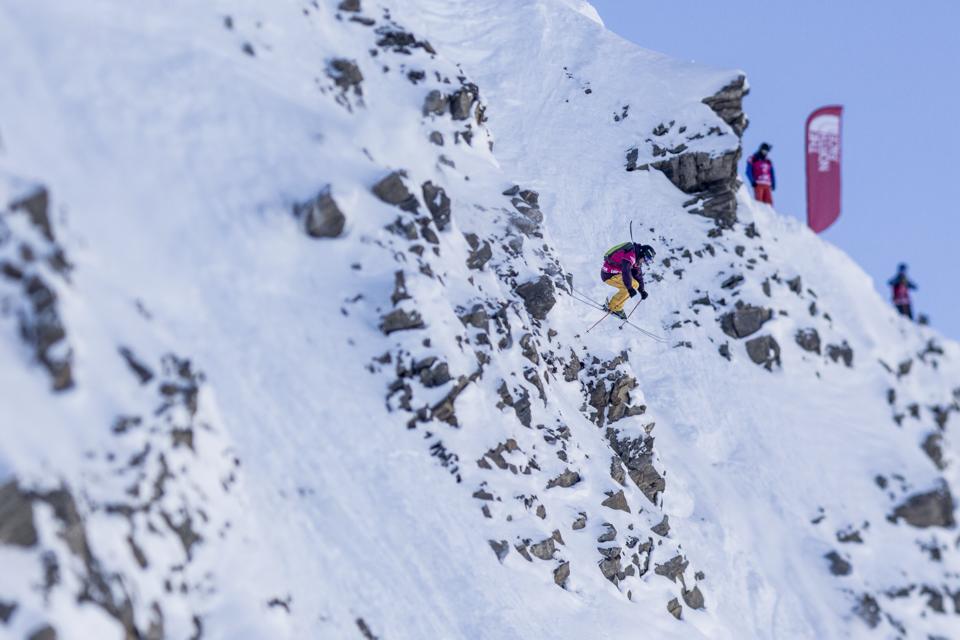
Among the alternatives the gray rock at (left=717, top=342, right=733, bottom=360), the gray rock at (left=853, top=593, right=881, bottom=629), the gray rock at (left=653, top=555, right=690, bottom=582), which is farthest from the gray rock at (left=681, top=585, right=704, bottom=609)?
the gray rock at (left=717, top=342, right=733, bottom=360)

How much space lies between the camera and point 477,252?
17375 mm

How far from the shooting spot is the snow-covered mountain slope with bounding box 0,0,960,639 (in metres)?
10.2

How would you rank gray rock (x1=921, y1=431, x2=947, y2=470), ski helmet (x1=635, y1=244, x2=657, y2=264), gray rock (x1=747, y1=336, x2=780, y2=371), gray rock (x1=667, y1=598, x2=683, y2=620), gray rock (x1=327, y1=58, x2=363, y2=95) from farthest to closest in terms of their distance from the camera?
gray rock (x1=747, y1=336, x2=780, y2=371) → gray rock (x1=921, y1=431, x2=947, y2=470) → ski helmet (x1=635, y1=244, x2=657, y2=264) → gray rock (x1=327, y1=58, x2=363, y2=95) → gray rock (x1=667, y1=598, x2=683, y2=620)

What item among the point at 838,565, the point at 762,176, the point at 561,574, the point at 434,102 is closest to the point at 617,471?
the point at 561,574

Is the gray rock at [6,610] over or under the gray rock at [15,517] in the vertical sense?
under

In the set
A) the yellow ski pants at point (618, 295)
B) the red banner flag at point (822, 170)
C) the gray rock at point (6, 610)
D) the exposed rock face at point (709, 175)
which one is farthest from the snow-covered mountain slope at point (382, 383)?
the red banner flag at point (822, 170)

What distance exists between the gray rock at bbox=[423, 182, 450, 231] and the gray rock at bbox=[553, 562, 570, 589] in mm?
5055

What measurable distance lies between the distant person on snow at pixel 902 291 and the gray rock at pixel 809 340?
12.1ft

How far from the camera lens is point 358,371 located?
14266 millimetres

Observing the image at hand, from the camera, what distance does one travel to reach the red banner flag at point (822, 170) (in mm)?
28031

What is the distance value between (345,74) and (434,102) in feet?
6.07

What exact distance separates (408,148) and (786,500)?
10.1 metres

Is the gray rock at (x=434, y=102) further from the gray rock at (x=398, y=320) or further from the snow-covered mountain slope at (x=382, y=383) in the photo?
the gray rock at (x=398, y=320)

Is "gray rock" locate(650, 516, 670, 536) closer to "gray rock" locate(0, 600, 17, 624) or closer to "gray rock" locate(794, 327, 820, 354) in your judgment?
"gray rock" locate(794, 327, 820, 354)
